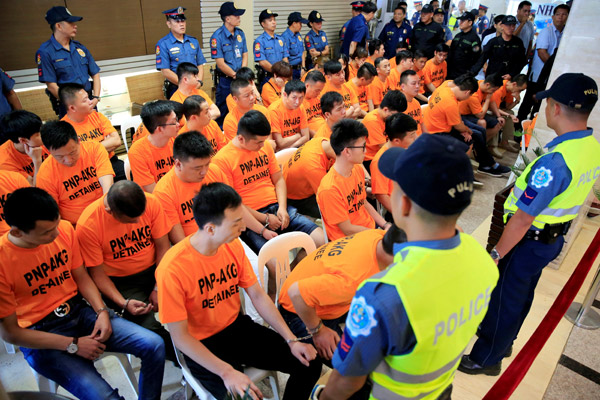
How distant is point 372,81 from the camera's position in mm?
5863

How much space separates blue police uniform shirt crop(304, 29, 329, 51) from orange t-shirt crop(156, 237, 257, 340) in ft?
22.6

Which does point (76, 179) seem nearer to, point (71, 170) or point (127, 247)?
point (71, 170)

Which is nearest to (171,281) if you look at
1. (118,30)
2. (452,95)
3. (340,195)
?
(340,195)

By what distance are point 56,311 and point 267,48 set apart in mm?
5557

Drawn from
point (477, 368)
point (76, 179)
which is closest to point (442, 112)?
point (477, 368)

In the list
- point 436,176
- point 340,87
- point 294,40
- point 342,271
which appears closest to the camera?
point 436,176

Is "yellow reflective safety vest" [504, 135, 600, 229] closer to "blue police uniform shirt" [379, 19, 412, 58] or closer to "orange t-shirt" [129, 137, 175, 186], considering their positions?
"orange t-shirt" [129, 137, 175, 186]

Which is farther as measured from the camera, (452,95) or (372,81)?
(372,81)

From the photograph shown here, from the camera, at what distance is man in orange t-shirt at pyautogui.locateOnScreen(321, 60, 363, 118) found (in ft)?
17.0

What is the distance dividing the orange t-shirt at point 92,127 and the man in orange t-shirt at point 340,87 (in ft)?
8.98

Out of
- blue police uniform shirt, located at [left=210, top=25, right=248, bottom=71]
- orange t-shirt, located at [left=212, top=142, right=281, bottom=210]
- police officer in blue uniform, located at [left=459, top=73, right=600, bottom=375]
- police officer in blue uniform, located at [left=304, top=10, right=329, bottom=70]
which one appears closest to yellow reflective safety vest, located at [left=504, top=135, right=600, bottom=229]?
police officer in blue uniform, located at [left=459, top=73, right=600, bottom=375]

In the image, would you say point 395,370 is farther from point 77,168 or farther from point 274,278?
point 77,168

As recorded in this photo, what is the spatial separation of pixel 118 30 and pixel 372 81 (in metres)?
4.04

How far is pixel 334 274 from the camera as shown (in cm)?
175
